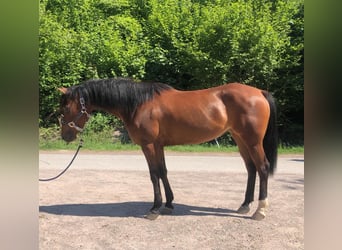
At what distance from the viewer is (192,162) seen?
8492mm

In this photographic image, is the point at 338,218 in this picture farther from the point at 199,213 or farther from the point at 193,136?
the point at 199,213

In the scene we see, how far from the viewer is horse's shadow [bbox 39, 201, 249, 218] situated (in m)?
4.51

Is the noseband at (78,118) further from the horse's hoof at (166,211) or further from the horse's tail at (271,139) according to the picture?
the horse's tail at (271,139)

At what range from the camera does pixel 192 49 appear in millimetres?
11023

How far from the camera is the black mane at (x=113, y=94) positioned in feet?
14.2

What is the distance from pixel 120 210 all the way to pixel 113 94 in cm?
148

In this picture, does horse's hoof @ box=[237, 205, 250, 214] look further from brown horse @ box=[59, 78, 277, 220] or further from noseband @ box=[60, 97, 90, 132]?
noseband @ box=[60, 97, 90, 132]

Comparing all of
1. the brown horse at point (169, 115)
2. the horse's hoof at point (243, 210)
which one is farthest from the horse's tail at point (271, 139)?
the horse's hoof at point (243, 210)

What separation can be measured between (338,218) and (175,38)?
36.4 ft

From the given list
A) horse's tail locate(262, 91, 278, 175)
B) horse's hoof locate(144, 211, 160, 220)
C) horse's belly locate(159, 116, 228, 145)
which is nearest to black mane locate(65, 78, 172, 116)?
horse's belly locate(159, 116, 228, 145)

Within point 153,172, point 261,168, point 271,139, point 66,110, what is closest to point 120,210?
point 153,172

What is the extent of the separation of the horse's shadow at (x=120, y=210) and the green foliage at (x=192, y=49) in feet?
19.6

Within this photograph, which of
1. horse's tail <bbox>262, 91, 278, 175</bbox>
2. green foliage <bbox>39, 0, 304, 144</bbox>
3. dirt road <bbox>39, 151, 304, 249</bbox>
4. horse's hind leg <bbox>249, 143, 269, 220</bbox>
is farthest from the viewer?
green foliage <bbox>39, 0, 304, 144</bbox>

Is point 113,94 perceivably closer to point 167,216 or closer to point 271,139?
point 167,216
